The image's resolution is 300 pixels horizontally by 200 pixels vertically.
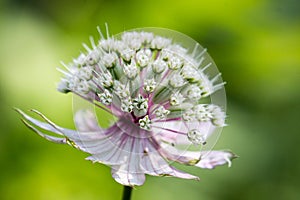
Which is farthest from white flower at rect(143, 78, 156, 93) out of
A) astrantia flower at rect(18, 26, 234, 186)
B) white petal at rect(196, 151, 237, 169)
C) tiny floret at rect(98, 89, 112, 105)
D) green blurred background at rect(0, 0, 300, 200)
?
green blurred background at rect(0, 0, 300, 200)

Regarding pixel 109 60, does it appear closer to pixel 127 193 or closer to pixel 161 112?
pixel 161 112

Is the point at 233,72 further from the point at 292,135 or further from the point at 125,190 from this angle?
the point at 125,190

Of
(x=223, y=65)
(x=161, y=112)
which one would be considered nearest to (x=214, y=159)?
(x=161, y=112)

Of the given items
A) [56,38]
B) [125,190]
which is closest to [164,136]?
[125,190]

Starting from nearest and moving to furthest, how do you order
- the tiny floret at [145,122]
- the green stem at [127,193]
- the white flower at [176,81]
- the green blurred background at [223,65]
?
the green stem at [127,193] → the tiny floret at [145,122] → the white flower at [176,81] → the green blurred background at [223,65]

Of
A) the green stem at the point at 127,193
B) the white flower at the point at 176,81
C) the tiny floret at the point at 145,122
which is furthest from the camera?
the white flower at the point at 176,81

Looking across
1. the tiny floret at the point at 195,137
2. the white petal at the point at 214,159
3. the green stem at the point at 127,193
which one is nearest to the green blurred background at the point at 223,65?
the white petal at the point at 214,159

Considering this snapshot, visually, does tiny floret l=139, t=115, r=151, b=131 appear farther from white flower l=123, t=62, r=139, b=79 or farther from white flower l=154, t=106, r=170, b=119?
white flower l=123, t=62, r=139, b=79

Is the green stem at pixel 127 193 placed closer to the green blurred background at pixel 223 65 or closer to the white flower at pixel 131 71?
the white flower at pixel 131 71
